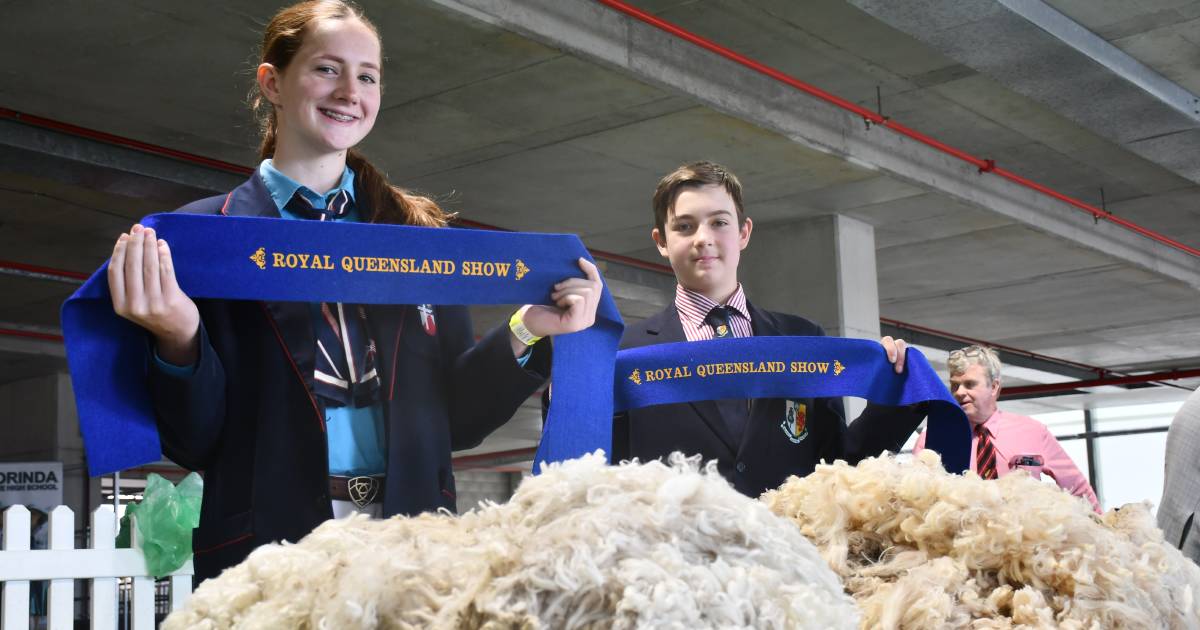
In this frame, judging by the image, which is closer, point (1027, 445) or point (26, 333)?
point (1027, 445)

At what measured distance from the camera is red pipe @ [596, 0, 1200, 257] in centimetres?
569

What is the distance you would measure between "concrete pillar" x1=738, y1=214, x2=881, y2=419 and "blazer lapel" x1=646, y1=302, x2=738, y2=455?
273 inches

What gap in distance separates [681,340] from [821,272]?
7.32 m

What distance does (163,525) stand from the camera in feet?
12.7

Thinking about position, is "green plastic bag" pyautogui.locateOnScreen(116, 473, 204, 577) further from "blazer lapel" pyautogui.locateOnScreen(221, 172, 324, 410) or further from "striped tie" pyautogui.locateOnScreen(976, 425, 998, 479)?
"striped tie" pyautogui.locateOnScreen(976, 425, 998, 479)

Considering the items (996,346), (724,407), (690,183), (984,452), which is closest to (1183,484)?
(724,407)

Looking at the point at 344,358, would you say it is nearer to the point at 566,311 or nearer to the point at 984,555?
the point at 566,311

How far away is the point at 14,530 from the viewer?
370cm

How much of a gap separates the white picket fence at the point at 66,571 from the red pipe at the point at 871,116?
310 cm

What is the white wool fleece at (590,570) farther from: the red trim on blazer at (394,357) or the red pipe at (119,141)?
the red pipe at (119,141)

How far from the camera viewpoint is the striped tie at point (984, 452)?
4551 mm

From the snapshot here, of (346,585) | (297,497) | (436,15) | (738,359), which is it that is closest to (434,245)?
(297,497)

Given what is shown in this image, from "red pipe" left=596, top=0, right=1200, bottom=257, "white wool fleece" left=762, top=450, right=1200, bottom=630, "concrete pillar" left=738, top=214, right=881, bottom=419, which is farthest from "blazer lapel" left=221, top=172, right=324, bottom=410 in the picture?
"concrete pillar" left=738, top=214, right=881, bottom=419

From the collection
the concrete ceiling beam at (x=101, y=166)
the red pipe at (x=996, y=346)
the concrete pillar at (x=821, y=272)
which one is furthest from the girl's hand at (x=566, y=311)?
the red pipe at (x=996, y=346)
